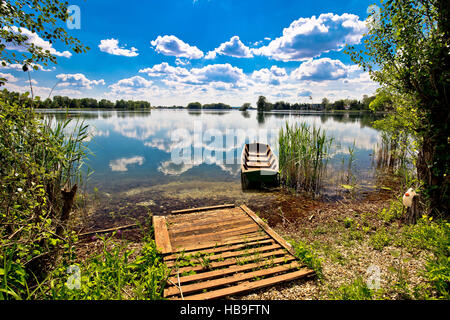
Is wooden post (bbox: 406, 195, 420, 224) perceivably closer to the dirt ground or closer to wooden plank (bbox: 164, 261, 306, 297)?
the dirt ground

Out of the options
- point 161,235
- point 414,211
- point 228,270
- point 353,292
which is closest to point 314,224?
point 414,211

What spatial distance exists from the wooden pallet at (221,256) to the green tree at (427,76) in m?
3.18

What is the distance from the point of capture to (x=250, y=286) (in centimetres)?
301

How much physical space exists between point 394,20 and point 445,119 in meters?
2.11

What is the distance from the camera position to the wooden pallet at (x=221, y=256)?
3.05 m

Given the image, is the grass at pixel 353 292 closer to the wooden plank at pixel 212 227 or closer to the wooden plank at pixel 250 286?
the wooden plank at pixel 250 286

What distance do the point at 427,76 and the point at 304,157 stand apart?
493cm

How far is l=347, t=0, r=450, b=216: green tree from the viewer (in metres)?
3.83

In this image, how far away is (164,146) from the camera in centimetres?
1914

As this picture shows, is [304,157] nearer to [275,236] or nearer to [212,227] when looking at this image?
[275,236]

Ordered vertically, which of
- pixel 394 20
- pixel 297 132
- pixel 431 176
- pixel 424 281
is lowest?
pixel 424 281

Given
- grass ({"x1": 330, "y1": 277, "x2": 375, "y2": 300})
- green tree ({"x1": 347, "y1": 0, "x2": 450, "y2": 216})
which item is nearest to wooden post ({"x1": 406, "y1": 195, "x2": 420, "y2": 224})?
green tree ({"x1": 347, "y1": 0, "x2": 450, "y2": 216})
